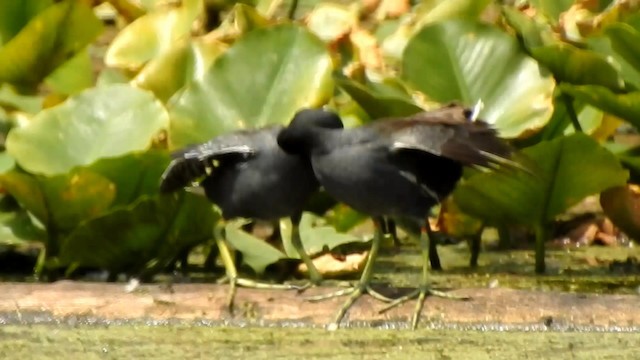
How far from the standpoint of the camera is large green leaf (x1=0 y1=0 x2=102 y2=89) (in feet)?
9.98

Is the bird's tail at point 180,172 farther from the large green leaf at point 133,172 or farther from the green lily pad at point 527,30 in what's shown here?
the green lily pad at point 527,30

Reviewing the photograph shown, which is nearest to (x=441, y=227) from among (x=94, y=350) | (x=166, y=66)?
(x=166, y=66)

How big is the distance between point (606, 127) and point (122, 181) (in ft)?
3.32

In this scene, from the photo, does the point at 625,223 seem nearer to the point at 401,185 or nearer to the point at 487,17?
the point at 401,185

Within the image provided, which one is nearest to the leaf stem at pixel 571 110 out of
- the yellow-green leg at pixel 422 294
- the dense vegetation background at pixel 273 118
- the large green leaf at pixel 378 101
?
the dense vegetation background at pixel 273 118

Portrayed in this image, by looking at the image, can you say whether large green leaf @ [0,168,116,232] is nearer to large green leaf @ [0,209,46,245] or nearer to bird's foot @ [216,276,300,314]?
large green leaf @ [0,209,46,245]

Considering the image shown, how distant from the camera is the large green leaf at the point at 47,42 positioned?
304 cm

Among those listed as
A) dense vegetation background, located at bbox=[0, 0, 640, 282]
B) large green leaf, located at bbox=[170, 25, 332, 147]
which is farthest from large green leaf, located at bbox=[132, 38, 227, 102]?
large green leaf, located at bbox=[170, 25, 332, 147]

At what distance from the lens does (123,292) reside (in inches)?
89.4

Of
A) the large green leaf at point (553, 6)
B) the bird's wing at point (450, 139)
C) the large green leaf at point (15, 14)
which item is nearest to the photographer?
the bird's wing at point (450, 139)

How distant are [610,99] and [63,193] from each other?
982 mm

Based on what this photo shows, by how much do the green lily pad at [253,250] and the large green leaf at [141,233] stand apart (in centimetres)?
6

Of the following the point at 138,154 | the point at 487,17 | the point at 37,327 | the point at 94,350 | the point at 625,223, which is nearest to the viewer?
the point at 94,350

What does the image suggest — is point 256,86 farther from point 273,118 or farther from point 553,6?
point 553,6
